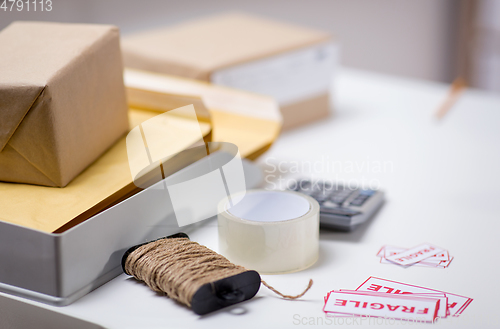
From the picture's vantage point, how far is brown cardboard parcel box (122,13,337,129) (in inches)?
30.5

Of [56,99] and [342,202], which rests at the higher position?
[56,99]

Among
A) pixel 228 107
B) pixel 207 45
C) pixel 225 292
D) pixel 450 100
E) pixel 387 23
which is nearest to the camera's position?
pixel 225 292

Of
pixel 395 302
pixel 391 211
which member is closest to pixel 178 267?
pixel 395 302

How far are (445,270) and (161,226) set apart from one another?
0.26 m

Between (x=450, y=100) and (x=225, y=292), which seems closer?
(x=225, y=292)

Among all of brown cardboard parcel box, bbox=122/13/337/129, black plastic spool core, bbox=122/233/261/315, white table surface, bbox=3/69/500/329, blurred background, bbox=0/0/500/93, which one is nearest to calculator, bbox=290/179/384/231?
white table surface, bbox=3/69/500/329

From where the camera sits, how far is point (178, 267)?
398 mm

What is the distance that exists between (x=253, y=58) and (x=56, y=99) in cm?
41

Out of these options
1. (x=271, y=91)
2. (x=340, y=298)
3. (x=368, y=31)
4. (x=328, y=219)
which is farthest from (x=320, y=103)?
(x=368, y=31)

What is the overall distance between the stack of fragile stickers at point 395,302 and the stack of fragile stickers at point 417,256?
0.04m

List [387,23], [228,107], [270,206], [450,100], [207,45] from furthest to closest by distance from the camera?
[387,23] → [450,100] → [207,45] → [228,107] → [270,206]

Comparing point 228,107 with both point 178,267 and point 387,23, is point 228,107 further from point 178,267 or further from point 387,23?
point 387,23

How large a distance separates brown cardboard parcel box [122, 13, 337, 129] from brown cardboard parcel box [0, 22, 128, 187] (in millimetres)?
216

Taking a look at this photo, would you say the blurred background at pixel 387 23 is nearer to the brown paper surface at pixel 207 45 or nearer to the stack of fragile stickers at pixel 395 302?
the brown paper surface at pixel 207 45
